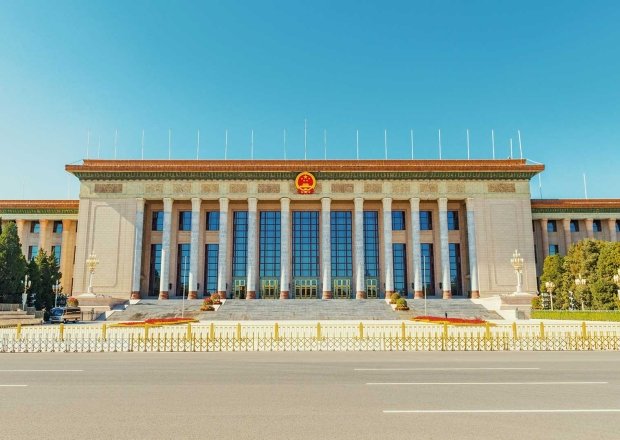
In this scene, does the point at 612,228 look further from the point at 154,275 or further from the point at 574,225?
the point at 154,275

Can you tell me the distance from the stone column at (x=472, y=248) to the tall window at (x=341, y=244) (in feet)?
40.6

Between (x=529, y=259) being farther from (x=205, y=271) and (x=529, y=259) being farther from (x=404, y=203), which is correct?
(x=205, y=271)

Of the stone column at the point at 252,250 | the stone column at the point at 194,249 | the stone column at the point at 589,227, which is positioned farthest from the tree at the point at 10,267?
the stone column at the point at 589,227

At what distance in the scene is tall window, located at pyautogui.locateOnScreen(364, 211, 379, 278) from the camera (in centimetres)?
5025

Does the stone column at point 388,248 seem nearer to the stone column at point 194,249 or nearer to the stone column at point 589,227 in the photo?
the stone column at point 194,249

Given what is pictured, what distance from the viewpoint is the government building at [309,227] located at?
47719mm

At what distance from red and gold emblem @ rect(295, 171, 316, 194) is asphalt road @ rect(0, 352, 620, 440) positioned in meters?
36.9

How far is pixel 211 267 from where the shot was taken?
50.3 meters

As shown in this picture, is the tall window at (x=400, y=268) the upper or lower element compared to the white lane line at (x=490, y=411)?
upper

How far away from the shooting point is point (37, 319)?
108 feet

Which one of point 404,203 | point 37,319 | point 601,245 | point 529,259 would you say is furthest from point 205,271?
point 601,245

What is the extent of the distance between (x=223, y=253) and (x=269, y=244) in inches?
211

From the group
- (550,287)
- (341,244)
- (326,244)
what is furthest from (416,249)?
(550,287)

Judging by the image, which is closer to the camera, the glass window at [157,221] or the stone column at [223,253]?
the stone column at [223,253]
